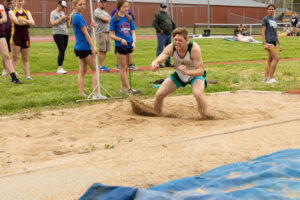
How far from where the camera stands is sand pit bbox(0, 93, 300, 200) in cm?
365

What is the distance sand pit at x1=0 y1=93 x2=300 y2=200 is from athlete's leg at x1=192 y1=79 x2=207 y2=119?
188mm

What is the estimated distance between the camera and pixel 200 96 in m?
6.07

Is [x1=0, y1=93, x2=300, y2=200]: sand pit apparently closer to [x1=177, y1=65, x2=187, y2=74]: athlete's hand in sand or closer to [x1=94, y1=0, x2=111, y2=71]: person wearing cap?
[x1=177, y1=65, x2=187, y2=74]: athlete's hand in sand

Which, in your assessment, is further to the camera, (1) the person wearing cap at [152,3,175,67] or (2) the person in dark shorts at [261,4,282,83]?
(1) the person wearing cap at [152,3,175,67]

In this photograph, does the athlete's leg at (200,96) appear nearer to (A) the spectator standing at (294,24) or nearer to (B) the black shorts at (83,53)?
(B) the black shorts at (83,53)

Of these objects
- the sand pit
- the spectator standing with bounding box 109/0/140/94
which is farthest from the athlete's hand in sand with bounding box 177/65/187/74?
the spectator standing with bounding box 109/0/140/94

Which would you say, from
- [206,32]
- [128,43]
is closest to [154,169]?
[128,43]

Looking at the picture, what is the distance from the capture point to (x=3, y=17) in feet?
28.1

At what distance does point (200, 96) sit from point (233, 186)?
2.89 meters

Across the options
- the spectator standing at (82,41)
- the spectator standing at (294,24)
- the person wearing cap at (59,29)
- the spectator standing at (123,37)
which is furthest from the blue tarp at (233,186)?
the spectator standing at (294,24)

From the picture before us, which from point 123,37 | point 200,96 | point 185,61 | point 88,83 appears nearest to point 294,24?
point 88,83

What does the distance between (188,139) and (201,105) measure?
56.3 inches

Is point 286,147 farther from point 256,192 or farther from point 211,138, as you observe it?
point 256,192

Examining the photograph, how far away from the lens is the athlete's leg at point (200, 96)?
20.0ft
